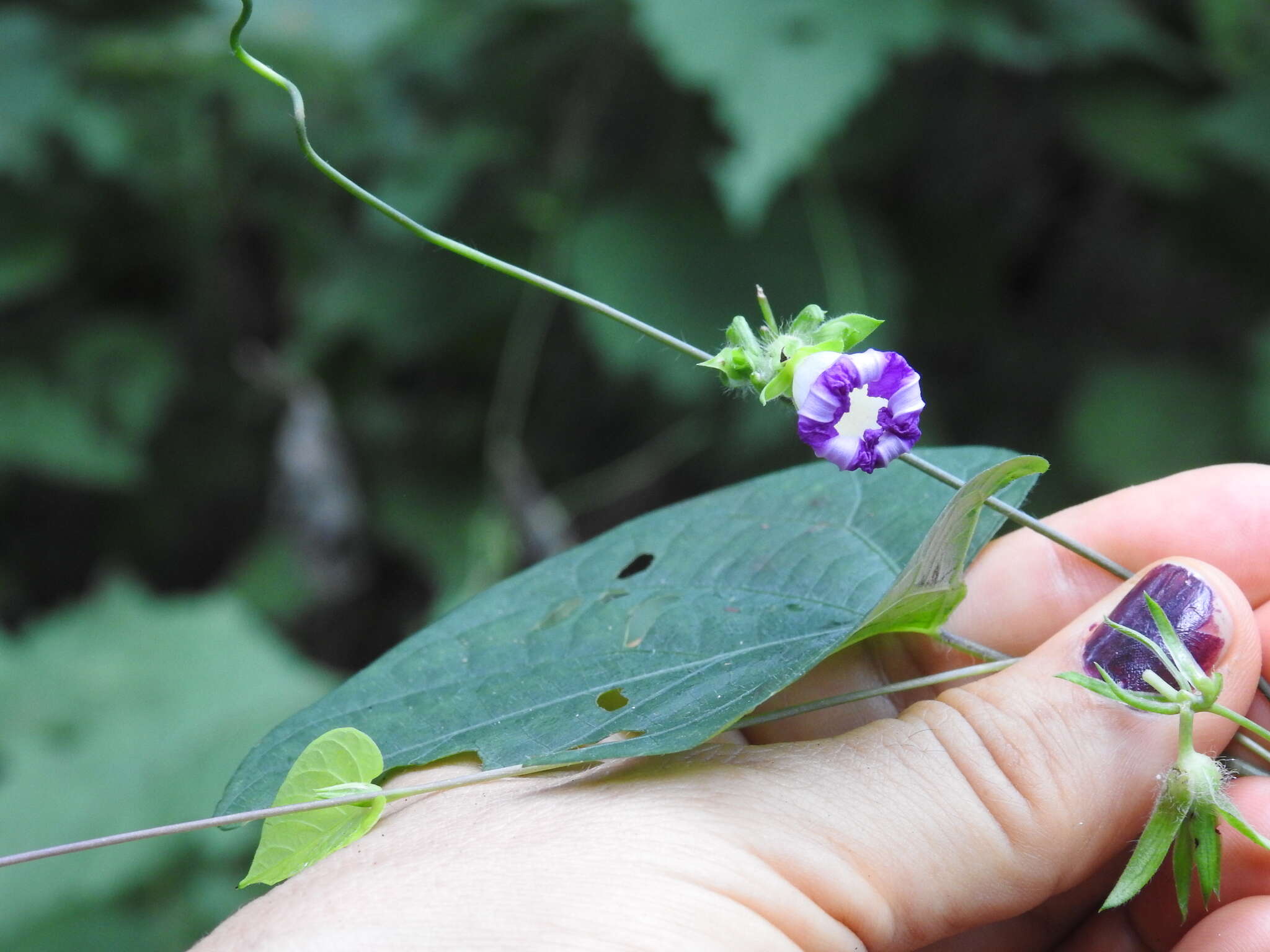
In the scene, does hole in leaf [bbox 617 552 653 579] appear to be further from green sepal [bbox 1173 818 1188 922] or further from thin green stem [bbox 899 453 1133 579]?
green sepal [bbox 1173 818 1188 922]

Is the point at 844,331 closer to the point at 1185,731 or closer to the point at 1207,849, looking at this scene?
the point at 1185,731

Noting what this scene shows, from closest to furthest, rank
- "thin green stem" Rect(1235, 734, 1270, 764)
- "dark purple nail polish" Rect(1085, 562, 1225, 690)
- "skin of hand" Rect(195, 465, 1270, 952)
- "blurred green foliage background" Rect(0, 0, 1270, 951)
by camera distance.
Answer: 1. "skin of hand" Rect(195, 465, 1270, 952)
2. "dark purple nail polish" Rect(1085, 562, 1225, 690)
3. "thin green stem" Rect(1235, 734, 1270, 764)
4. "blurred green foliage background" Rect(0, 0, 1270, 951)

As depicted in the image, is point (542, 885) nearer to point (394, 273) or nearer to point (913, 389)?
point (913, 389)

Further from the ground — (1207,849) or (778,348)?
(778,348)

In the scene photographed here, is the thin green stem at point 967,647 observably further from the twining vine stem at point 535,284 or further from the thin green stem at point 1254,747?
the thin green stem at point 1254,747

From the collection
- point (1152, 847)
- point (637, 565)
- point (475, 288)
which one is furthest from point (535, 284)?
point (475, 288)

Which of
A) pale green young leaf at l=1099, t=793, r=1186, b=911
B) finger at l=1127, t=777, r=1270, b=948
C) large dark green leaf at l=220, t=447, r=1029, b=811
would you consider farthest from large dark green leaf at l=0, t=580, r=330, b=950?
pale green young leaf at l=1099, t=793, r=1186, b=911

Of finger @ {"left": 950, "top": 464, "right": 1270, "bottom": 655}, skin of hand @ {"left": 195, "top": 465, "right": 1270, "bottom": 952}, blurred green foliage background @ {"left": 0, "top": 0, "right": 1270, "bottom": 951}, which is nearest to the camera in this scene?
skin of hand @ {"left": 195, "top": 465, "right": 1270, "bottom": 952}
